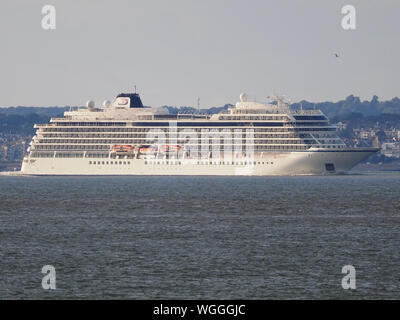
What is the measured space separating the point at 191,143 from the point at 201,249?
338 feet

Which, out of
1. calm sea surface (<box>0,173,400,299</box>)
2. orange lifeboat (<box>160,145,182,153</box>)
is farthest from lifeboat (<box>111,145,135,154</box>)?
calm sea surface (<box>0,173,400,299</box>)

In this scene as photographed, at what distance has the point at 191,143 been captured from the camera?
150625mm

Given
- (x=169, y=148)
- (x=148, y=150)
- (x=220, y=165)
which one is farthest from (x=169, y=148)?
(x=220, y=165)

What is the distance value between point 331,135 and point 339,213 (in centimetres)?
7731

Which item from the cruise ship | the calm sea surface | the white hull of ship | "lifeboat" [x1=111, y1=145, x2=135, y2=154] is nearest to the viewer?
the calm sea surface

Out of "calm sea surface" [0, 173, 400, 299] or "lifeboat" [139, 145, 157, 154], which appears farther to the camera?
"lifeboat" [139, 145, 157, 154]

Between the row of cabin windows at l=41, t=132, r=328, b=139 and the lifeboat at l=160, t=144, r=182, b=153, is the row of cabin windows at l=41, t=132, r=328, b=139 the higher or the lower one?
the higher one

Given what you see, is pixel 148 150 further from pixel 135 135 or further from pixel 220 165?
pixel 220 165

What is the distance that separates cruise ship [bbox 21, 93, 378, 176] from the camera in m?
145

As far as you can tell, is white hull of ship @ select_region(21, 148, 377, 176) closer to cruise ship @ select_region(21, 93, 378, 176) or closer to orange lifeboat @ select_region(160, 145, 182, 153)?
cruise ship @ select_region(21, 93, 378, 176)

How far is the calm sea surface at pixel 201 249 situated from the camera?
121 ft
